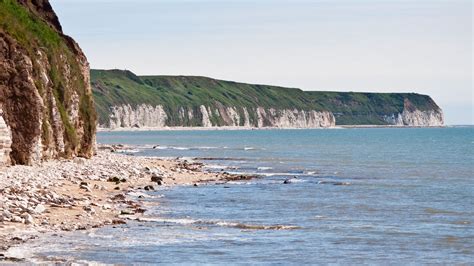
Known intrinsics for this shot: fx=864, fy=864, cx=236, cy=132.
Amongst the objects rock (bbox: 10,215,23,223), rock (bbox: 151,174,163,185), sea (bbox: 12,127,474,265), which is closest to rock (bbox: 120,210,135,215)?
sea (bbox: 12,127,474,265)

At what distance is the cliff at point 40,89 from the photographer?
155 feet

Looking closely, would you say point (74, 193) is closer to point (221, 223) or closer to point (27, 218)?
point (221, 223)

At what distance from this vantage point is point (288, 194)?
47.5 meters

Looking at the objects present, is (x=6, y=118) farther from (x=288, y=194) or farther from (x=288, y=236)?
(x=288, y=236)

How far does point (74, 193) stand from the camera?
131 feet

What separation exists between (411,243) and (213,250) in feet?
22.6

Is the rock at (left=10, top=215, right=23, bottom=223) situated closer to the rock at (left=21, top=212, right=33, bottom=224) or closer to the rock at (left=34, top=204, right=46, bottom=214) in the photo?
the rock at (left=21, top=212, right=33, bottom=224)

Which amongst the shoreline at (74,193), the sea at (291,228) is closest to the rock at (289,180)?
the sea at (291,228)

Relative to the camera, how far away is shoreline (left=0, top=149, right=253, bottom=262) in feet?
93.9

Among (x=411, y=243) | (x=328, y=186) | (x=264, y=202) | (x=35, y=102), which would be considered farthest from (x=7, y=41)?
(x=411, y=243)

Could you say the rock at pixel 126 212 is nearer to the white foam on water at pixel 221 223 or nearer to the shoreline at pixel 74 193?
the shoreline at pixel 74 193

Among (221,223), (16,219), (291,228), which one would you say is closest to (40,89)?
(221,223)

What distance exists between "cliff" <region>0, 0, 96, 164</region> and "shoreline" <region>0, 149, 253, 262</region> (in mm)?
1415

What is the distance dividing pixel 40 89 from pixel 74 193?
536 inches
